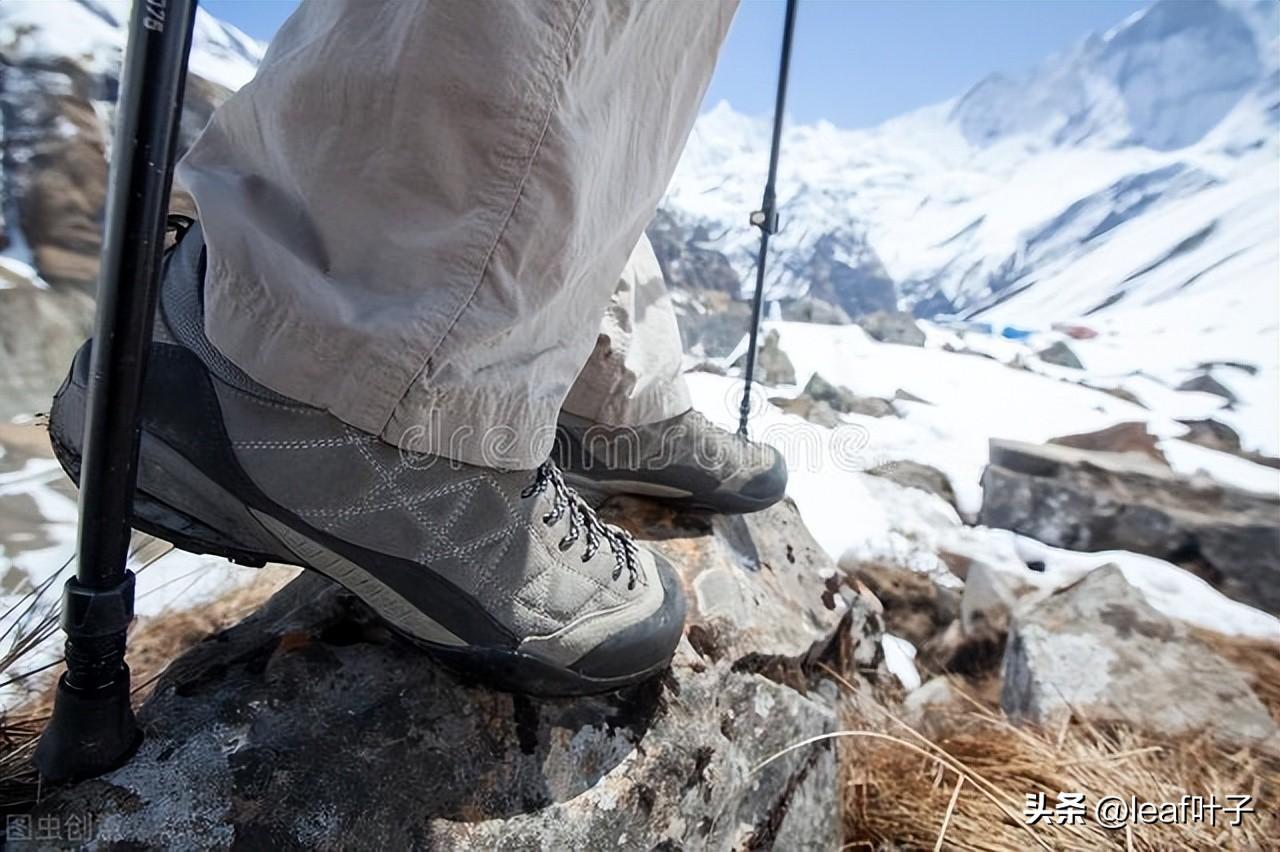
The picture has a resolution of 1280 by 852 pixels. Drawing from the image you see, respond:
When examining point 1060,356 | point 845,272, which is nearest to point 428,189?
point 1060,356

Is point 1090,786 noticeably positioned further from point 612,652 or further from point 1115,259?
point 1115,259

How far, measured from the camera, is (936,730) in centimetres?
82

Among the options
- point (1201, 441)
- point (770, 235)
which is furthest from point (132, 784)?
point (1201, 441)

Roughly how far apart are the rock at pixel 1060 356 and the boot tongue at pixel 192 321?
31.5 ft

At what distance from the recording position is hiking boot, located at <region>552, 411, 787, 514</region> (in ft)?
2.25

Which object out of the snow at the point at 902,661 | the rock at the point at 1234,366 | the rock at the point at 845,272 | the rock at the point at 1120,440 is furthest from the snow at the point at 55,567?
the rock at the point at 845,272

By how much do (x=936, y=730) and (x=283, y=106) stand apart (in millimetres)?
911

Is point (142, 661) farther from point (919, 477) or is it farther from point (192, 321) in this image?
point (919, 477)

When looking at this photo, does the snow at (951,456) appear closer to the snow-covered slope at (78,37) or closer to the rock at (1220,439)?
the rock at (1220,439)

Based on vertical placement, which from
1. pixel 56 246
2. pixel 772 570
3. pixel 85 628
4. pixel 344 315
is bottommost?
pixel 56 246

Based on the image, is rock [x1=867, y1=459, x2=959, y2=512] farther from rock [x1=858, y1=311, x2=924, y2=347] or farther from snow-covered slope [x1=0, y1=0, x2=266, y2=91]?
rock [x1=858, y1=311, x2=924, y2=347]

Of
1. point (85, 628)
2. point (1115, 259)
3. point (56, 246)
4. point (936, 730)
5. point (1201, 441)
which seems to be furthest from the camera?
point (1115, 259)

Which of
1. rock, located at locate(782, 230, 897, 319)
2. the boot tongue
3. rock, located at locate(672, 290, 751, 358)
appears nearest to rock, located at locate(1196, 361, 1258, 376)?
rock, located at locate(672, 290, 751, 358)

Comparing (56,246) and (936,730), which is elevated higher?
(936,730)
